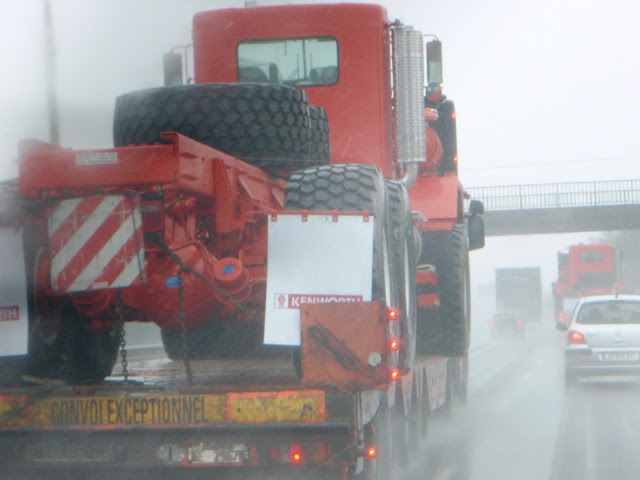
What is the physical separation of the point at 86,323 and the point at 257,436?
1.60 meters

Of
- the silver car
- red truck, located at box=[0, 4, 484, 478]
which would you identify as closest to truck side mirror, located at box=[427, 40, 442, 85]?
red truck, located at box=[0, 4, 484, 478]

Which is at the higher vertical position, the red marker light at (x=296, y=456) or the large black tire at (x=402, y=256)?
the large black tire at (x=402, y=256)

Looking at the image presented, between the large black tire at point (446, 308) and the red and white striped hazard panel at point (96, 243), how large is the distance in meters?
4.70

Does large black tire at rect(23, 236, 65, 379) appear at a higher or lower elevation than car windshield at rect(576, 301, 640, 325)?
higher

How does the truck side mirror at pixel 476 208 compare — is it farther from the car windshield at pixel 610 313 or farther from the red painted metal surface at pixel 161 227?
the car windshield at pixel 610 313

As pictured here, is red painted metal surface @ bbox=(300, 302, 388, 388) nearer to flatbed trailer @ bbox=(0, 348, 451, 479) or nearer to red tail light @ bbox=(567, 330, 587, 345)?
flatbed trailer @ bbox=(0, 348, 451, 479)

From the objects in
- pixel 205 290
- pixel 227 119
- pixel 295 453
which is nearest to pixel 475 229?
pixel 227 119

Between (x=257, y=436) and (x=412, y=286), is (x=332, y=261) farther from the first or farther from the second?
(x=412, y=286)

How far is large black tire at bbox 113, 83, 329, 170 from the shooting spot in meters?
6.60

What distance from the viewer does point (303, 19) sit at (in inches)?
356

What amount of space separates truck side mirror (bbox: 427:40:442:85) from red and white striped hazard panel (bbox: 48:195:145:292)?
15.3ft

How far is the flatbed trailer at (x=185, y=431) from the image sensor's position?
5.00m

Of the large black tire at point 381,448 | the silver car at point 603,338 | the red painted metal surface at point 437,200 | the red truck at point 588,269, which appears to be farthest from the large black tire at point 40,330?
the red truck at point 588,269

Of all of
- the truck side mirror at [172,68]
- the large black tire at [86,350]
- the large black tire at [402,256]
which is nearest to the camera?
the large black tire at [402,256]
